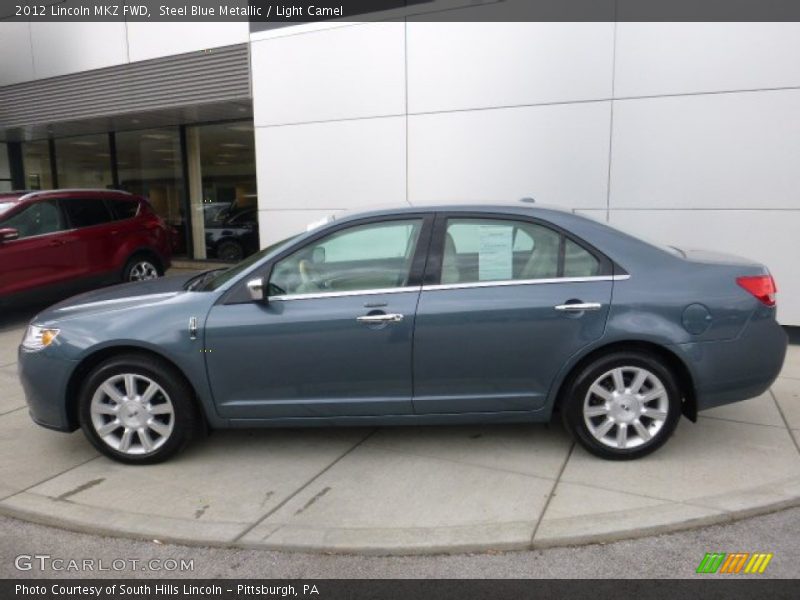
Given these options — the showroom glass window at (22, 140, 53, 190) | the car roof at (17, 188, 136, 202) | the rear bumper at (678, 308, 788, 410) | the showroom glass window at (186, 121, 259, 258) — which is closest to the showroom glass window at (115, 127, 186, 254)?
the showroom glass window at (186, 121, 259, 258)

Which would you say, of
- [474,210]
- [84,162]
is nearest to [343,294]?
[474,210]

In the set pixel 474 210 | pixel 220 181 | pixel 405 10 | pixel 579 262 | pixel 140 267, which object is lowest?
pixel 140 267

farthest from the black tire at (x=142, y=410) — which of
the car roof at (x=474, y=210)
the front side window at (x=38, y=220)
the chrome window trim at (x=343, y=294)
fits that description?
the front side window at (x=38, y=220)

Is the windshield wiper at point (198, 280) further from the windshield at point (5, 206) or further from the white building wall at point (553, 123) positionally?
the windshield at point (5, 206)

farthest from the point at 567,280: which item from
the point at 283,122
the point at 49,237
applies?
the point at 49,237

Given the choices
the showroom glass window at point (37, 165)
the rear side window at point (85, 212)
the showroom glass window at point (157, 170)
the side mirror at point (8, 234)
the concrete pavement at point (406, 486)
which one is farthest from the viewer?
the showroom glass window at point (37, 165)

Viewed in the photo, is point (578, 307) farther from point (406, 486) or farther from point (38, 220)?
point (38, 220)

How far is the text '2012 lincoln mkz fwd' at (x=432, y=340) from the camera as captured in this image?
3.82 m

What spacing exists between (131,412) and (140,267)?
6.22 m

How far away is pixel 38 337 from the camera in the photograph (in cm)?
409

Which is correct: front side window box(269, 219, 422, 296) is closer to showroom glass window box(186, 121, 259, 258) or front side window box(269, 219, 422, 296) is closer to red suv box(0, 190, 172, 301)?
red suv box(0, 190, 172, 301)

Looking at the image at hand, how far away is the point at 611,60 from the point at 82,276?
7.13 metres

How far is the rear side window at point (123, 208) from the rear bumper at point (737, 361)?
8.14 meters

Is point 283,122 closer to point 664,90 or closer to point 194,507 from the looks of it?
point 664,90
